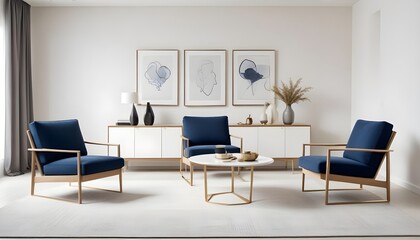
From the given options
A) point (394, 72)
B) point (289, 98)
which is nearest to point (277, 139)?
point (289, 98)

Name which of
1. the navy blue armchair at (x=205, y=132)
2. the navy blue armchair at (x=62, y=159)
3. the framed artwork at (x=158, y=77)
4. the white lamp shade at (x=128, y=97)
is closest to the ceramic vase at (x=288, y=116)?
the navy blue armchair at (x=205, y=132)

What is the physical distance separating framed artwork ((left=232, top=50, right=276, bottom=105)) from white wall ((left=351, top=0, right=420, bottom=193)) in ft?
4.73

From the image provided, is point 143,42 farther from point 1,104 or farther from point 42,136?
point 42,136

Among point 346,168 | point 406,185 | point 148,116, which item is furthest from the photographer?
point 148,116

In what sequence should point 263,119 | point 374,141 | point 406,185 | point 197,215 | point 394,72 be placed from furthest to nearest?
point 263,119, point 394,72, point 406,185, point 374,141, point 197,215

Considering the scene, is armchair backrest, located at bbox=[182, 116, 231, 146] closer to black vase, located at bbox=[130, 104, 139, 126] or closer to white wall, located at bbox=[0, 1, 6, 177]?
black vase, located at bbox=[130, 104, 139, 126]

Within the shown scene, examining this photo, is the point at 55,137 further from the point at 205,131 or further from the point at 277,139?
the point at 277,139

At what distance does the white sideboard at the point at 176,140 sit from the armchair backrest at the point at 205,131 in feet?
1.36

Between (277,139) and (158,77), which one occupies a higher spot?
(158,77)

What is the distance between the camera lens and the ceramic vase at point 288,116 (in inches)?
271

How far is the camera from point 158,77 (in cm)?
719

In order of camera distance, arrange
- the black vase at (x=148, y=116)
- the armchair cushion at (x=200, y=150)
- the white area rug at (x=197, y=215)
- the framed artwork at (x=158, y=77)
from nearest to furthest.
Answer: the white area rug at (x=197, y=215) < the armchair cushion at (x=200, y=150) < the black vase at (x=148, y=116) < the framed artwork at (x=158, y=77)

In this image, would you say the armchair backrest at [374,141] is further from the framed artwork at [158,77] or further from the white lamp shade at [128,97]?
the white lamp shade at [128,97]

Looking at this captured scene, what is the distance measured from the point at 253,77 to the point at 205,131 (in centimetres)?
150
